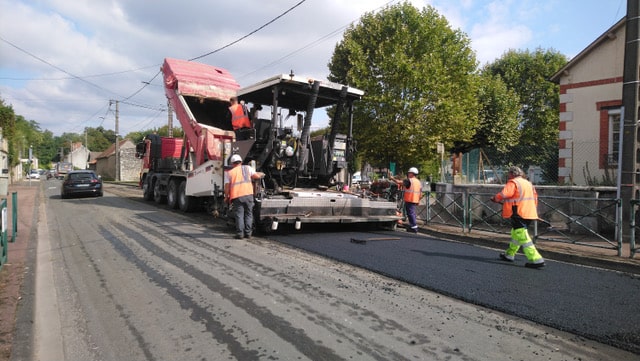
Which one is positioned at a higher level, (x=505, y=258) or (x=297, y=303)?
(x=505, y=258)

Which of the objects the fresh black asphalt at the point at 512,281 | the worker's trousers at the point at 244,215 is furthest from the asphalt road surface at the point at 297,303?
the worker's trousers at the point at 244,215

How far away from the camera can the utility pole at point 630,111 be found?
23.8ft

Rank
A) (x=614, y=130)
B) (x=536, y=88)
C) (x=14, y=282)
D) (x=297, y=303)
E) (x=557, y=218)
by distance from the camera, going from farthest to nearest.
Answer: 1. (x=536, y=88)
2. (x=614, y=130)
3. (x=557, y=218)
4. (x=14, y=282)
5. (x=297, y=303)

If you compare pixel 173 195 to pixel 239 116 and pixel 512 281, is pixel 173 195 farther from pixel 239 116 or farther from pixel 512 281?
pixel 512 281

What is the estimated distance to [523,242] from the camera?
598 cm

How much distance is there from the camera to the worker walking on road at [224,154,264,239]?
774 centimetres

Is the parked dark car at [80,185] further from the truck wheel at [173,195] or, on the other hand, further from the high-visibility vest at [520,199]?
the high-visibility vest at [520,199]

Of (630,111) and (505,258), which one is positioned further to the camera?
(630,111)

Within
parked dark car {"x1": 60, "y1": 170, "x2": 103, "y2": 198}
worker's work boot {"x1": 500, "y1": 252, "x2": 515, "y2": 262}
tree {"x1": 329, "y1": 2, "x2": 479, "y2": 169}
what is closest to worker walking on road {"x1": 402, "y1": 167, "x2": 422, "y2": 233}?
worker's work boot {"x1": 500, "y1": 252, "x2": 515, "y2": 262}

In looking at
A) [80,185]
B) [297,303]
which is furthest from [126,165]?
[297,303]

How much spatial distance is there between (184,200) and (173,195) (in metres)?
1.01

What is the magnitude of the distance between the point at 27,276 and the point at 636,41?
9.70 m

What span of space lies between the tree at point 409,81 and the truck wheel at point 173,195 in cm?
928

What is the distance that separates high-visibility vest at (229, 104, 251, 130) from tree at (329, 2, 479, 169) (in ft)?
33.4
